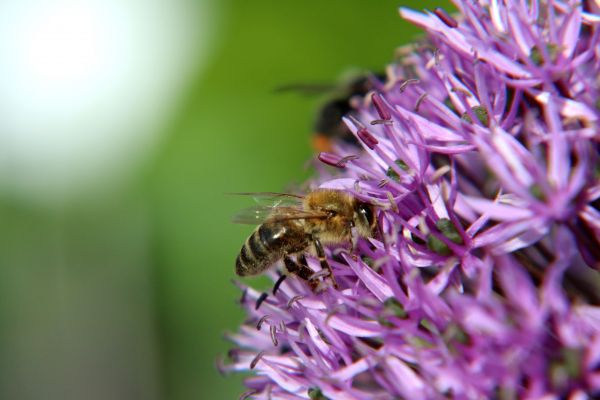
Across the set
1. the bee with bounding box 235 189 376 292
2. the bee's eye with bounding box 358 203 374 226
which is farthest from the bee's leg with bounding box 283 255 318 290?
the bee's eye with bounding box 358 203 374 226

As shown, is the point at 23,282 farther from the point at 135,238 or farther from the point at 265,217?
the point at 265,217

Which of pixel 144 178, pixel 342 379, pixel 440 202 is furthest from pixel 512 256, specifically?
pixel 144 178

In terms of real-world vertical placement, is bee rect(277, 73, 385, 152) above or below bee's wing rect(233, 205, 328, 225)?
above

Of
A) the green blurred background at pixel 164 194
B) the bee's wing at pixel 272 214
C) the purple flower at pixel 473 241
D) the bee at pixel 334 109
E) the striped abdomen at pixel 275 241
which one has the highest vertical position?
the green blurred background at pixel 164 194

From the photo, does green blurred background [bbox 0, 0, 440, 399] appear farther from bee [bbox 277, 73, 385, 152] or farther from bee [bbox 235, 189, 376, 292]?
bee [bbox 235, 189, 376, 292]

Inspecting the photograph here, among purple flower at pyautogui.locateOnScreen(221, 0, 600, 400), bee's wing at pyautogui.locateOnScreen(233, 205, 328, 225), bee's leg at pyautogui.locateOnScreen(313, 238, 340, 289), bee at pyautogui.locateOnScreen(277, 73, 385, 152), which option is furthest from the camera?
bee at pyautogui.locateOnScreen(277, 73, 385, 152)

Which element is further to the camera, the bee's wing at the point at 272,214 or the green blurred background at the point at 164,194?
the green blurred background at the point at 164,194

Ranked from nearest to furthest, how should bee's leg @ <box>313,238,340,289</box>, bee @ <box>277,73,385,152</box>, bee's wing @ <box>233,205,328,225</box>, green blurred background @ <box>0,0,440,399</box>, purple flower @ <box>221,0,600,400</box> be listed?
purple flower @ <box>221,0,600,400</box> → bee's leg @ <box>313,238,340,289</box> → bee's wing @ <box>233,205,328,225</box> → bee @ <box>277,73,385,152</box> → green blurred background @ <box>0,0,440,399</box>

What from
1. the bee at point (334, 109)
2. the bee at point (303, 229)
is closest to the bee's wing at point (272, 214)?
the bee at point (303, 229)

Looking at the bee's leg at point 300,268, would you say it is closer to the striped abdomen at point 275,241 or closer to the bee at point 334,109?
the striped abdomen at point 275,241
